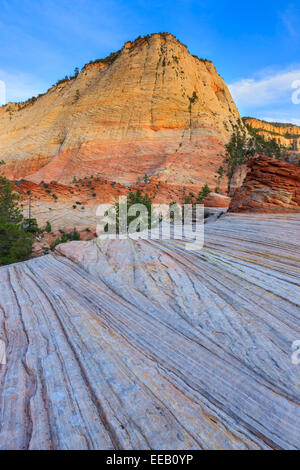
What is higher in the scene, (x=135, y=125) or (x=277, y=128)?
(x=277, y=128)

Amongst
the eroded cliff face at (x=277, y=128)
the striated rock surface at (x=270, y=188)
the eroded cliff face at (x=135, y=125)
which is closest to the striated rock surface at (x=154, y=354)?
the striated rock surface at (x=270, y=188)

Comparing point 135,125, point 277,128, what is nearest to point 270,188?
point 135,125

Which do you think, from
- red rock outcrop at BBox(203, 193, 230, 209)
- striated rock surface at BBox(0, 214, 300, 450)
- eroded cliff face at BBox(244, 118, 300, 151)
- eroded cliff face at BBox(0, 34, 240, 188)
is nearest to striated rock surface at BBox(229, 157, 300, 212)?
striated rock surface at BBox(0, 214, 300, 450)

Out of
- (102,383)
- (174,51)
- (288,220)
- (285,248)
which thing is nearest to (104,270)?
(102,383)

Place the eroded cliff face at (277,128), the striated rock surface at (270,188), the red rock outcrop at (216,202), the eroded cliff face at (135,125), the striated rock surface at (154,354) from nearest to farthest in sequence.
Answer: the striated rock surface at (154,354)
the striated rock surface at (270,188)
the red rock outcrop at (216,202)
the eroded cliff face at (135,125)
the eroded cliff face at (277,128)

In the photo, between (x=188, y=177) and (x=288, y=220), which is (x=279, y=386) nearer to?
(x=288, y=220)

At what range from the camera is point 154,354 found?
1.97 m

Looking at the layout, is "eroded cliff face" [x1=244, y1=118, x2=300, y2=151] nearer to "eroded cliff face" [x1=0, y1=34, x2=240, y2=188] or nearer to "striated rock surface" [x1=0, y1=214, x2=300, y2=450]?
"eroded cliff face" [x1=0, y1=34, x2=240, y2=188]

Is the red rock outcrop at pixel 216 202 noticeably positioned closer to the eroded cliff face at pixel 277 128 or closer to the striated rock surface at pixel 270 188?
the striated rock surface at pixel 270 188

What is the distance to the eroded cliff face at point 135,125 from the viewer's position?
28484mm

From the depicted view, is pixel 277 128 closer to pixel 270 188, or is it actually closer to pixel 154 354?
pixel 270 188

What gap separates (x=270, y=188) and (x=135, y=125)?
93.6 ft

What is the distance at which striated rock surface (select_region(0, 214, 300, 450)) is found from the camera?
A: 1.36m

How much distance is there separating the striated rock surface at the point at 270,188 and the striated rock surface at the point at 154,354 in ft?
8.68
